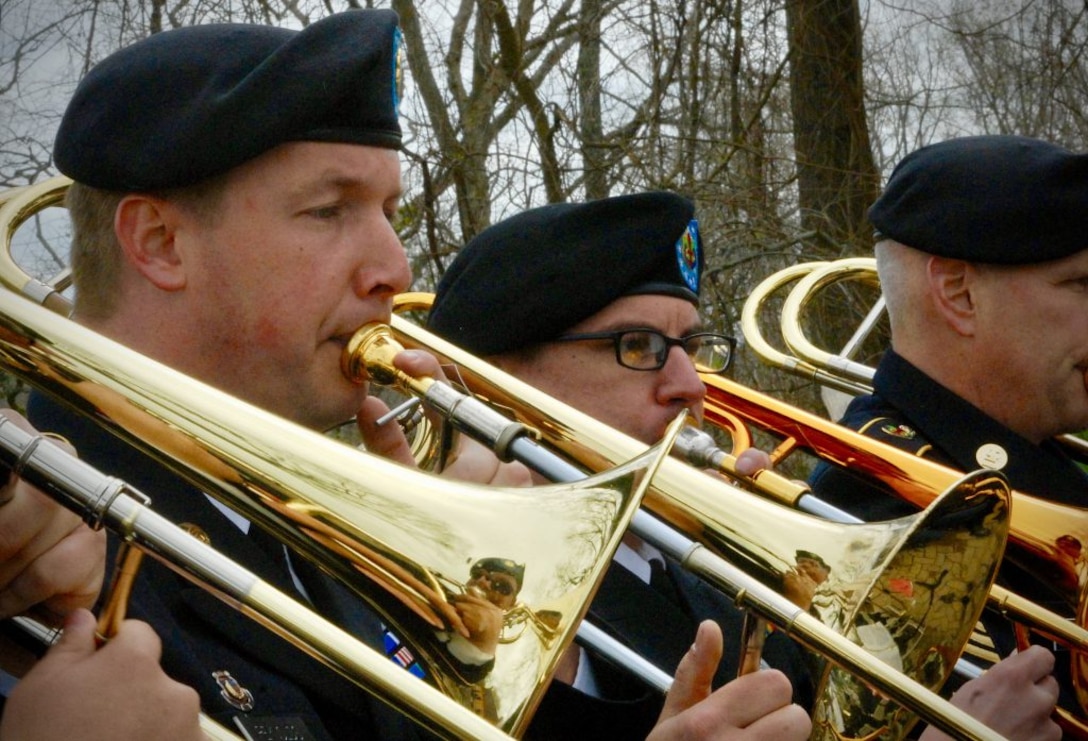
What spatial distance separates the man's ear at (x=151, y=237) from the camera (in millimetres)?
2211

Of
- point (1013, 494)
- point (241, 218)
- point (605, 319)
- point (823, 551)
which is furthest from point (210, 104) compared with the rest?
point (1013, 494)

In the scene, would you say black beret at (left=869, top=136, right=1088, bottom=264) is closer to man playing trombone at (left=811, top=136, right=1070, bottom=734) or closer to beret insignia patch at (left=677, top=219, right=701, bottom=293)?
man playing trombone at (left=811, top=136, right=1070, bottom=734)

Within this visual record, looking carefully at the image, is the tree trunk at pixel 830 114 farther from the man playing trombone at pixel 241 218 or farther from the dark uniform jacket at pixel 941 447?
the man playing trombone at pixel 241 218

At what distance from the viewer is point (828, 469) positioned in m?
3.44

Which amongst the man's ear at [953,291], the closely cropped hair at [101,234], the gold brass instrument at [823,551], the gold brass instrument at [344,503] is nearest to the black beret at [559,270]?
the gold brass instrument at [823,551]

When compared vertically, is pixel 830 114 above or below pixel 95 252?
below

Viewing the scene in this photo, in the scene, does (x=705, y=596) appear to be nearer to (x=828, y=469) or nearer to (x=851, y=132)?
(x=828, y=469)

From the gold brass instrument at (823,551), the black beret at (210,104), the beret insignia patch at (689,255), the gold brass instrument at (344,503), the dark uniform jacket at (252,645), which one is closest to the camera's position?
the gold brass instrument at (344,503)

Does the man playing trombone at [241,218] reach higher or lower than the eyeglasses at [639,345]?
higher

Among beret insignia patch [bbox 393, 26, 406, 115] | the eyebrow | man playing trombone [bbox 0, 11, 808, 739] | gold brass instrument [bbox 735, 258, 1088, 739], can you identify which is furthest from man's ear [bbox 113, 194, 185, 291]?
gold brass instrument [bbox 735, 258, 1088, 739]

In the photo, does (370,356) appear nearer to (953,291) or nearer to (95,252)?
(95,252)

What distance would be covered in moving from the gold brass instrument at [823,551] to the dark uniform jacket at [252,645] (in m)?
0.34

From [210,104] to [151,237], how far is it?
0.79 ft

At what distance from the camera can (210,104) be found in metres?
2.18
